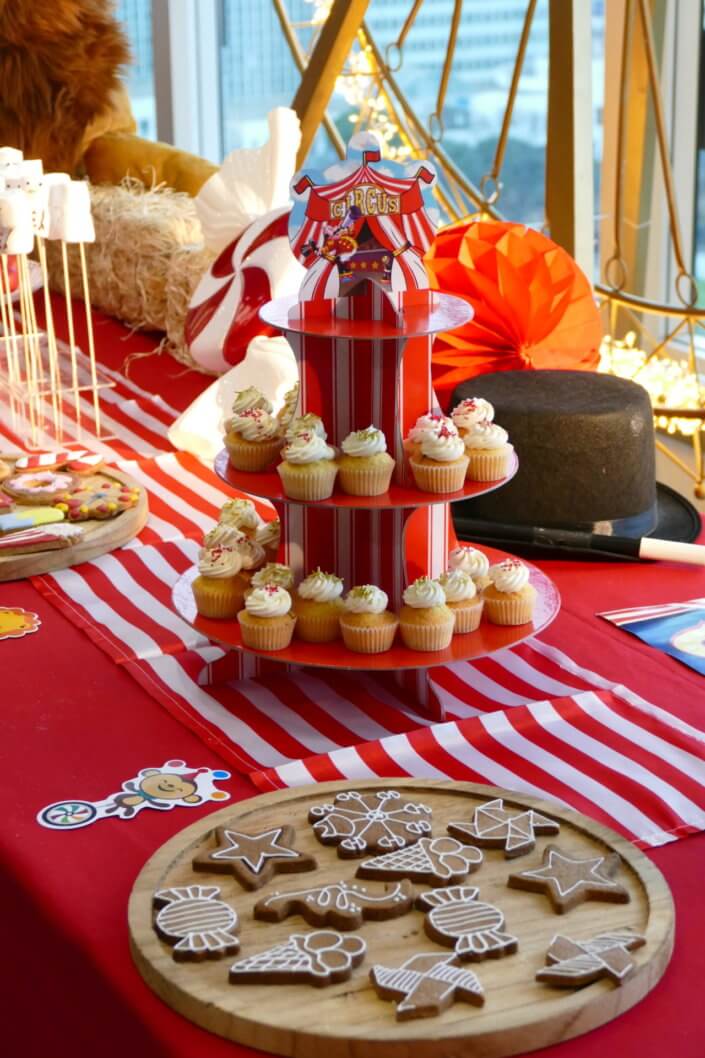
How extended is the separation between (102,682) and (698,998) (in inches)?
28.1

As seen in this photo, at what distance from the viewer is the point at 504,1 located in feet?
11.2

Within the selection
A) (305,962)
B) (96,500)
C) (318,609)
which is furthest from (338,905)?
(96,500)

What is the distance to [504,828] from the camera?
3.43 ft

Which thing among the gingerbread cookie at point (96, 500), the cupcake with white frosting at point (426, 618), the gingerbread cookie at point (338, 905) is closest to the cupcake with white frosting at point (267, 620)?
the cupcake with white frosting at point (426, 618)

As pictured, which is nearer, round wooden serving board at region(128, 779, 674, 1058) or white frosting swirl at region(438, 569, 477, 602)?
round wooden serving board at region(128, 779, 674, 1058)

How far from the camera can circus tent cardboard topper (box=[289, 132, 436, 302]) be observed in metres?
1.26

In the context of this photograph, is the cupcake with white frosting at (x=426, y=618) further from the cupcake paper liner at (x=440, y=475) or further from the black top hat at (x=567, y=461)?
the black top hat at (x=567, y=461)

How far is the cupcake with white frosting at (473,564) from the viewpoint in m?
1.34

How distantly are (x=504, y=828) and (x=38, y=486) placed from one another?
3.24ft

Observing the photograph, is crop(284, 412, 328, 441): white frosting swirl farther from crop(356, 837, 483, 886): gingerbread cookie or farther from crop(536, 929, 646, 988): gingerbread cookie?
crop(536, 929, 646, 988): gingerbread cookie

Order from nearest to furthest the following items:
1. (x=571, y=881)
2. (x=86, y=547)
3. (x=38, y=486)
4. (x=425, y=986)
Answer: (x=425, y=986) → (x=571, y=881) → (x=86, y=547) → (x=38, y=486)

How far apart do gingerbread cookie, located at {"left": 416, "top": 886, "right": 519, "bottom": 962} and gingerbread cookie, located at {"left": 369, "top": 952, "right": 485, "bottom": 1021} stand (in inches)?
0.8

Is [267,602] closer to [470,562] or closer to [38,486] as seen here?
[470,562]

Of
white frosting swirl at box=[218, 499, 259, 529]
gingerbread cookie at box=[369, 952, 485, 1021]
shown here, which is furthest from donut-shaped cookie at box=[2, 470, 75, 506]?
gingerbread cookie at box=[369, 952, 485, 1021]
